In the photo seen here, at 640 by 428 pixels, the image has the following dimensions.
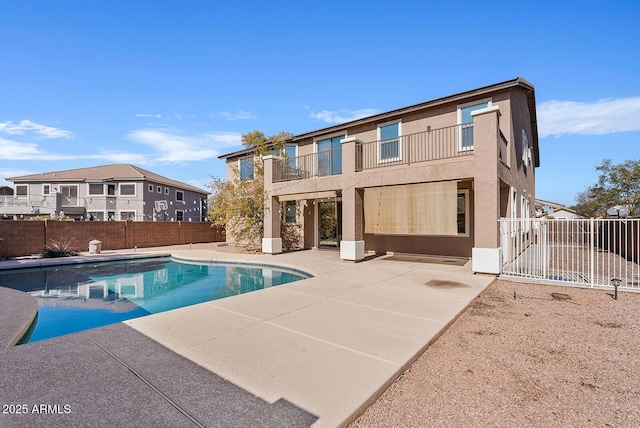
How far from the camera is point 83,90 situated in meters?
14.4

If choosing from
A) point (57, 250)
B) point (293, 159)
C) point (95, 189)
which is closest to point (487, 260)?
point (293, 159)

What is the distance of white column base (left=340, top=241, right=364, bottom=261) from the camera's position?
12.6 meters

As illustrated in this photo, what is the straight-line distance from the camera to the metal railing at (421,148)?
12531mm

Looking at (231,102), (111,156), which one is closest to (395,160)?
(231,102)

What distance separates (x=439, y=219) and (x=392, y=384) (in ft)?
28.1

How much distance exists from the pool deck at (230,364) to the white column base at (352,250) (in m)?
5.85

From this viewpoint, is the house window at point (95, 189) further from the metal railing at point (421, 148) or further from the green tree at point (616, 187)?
the green tree at point (616, 187)

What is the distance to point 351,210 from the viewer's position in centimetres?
1280

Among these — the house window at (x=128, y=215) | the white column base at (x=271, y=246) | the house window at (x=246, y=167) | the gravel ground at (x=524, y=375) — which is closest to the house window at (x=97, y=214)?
the house window at (x=128, y=215)

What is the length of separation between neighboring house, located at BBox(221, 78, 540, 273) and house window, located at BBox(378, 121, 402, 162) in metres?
0.05

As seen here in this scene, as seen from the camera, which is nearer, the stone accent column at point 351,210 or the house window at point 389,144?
the stone accent column at point 351,210

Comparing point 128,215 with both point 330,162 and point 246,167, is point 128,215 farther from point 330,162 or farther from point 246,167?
point 330,162

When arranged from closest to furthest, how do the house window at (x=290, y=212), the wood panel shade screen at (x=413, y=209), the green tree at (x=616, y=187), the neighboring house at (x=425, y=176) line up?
1. the neighboring house at (x=425, y=176)
2. the wood panel shade screen at (x=413, y=209)
3. the house window at (x=290, y=212)
4. the green tree at (x=616, y=187)

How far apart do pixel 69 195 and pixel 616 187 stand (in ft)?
168
